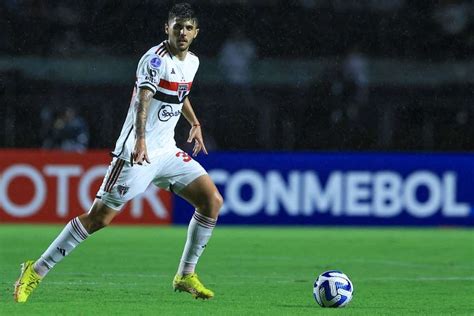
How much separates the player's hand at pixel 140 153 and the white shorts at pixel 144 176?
0.27 m

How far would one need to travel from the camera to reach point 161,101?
28.2 feet

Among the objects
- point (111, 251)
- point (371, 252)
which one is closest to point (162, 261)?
point (111, 251)

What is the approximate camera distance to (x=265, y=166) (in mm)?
16156

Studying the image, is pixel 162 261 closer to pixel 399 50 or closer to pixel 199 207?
pixel 199 207

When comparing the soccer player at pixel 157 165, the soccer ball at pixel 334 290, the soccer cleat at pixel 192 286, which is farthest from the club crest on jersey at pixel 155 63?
A: the soccer ball at pixel 334 290

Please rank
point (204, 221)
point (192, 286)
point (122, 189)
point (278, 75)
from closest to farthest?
1. point (122, 189)
2. point (192, 286)
3. point (204, 221)
4. point (278, 75)

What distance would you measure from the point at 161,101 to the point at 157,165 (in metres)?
0.43

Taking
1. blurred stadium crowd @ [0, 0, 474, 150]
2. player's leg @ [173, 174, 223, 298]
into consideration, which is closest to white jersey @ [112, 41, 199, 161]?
player's leg @ [173, 174, 223, 298]

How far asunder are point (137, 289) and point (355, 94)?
8.36m

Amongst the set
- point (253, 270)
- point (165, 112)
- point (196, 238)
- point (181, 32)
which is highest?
point (181, 32)

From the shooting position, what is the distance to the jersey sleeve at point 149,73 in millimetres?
8320

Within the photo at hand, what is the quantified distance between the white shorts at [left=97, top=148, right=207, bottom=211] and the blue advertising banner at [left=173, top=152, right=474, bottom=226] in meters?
7.30

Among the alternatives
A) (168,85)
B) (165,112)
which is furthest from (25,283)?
(168,85)

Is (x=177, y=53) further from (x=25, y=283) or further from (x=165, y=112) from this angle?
(x=25, y=283)
